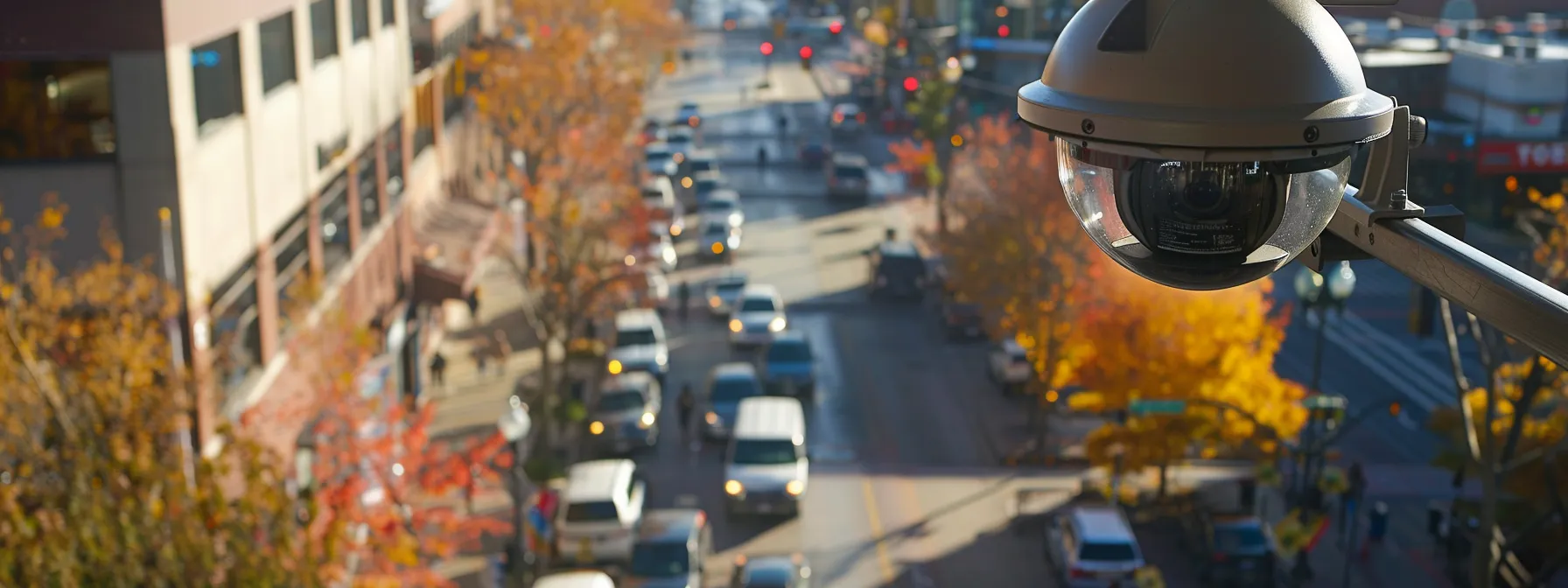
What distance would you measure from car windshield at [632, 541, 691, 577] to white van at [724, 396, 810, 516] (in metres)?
4.30

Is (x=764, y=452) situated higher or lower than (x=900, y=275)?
higher

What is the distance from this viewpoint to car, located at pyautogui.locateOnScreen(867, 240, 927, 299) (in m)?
53.4

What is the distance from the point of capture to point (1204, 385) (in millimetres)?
32688

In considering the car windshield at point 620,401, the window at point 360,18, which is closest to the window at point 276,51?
the window at point 360,18

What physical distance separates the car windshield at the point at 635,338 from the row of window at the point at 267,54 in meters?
10.3

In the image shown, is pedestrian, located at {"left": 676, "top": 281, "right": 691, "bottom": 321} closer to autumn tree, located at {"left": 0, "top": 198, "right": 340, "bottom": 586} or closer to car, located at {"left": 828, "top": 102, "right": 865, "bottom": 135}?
autumn tree, located at {"left": 0, "top": 198, "right": 340, "bottom": 586}

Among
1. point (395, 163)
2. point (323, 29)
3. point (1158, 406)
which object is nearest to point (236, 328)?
point (323, 29)

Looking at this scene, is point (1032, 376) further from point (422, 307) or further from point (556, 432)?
point (422, 307)

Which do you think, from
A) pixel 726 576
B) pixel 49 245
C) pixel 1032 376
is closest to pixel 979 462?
pixel 1032 376

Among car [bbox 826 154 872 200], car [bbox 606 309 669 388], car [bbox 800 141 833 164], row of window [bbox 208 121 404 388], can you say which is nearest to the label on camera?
row of window [bbox 208 121 404 388]

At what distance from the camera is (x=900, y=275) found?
53.6 metres

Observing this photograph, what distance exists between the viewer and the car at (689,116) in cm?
9044

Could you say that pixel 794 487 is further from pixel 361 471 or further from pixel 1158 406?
pixel 361 471

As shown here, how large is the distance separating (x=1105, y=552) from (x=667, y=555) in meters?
7.67
